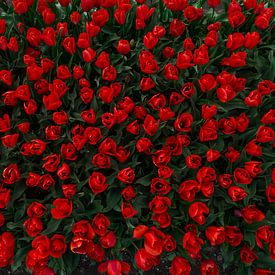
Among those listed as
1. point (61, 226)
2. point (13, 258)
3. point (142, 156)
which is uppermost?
point (142, 156)

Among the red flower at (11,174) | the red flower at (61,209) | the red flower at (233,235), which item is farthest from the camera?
the red flower at (233,235)

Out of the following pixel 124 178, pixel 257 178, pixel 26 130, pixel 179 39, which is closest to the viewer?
pixel 124 178

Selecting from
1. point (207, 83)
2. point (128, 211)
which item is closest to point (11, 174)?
point (128, 211)

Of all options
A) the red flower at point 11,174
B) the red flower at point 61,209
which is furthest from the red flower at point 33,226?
the red flower at point 11,174

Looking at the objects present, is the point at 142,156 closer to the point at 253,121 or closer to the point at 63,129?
the point at 63,129

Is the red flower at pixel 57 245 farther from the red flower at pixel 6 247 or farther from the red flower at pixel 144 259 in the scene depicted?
the red flower at pixel 144 259

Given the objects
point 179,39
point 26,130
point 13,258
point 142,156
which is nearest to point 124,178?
point 142,156

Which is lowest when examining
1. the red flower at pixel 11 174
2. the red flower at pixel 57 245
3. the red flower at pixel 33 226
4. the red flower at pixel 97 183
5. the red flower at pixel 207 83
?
the red flower at pixel 57 245

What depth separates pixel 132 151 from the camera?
2.69 metres

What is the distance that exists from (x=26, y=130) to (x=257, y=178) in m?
1.63

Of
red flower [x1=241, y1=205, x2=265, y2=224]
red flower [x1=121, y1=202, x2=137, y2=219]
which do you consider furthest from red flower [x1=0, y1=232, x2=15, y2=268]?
red flower [x1=241, y1=205, x2=265, y2=224]

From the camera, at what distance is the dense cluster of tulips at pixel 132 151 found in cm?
247

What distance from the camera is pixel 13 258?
8.66ft

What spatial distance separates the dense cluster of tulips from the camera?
2467 millimetres
